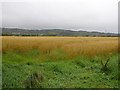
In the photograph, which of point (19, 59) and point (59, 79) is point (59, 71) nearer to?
point (59, 79)

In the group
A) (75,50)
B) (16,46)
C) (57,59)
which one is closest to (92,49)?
(75,50)

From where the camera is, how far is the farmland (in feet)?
34.7

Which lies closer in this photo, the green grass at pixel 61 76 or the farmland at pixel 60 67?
the green grass at pixel 61 76

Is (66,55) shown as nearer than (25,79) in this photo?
No

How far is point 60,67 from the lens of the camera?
1303 cm

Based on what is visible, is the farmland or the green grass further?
the farmland

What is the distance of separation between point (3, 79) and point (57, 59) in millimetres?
5945

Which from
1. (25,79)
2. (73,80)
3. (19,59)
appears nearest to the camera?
(25,79)

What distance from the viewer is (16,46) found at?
1906 centimetres

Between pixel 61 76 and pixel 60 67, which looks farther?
pixel 60 67

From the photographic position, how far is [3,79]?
1078 cm

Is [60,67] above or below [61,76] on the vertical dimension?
above

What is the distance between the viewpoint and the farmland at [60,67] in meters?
10.6

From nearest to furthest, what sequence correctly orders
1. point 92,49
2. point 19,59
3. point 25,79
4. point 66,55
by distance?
point 25,79, point 19,59, point 66,55, point 92,49
